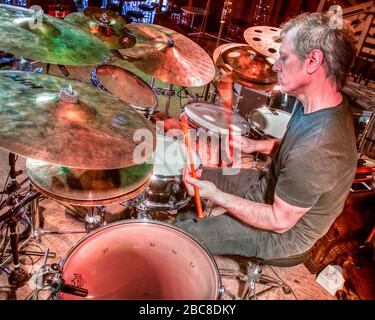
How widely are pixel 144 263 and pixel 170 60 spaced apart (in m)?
2.02

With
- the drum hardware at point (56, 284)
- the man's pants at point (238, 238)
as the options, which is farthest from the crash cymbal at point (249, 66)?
the drum hardware at point (56, 284)

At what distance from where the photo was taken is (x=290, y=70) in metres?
1.75

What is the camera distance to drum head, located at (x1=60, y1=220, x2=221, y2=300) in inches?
55.5

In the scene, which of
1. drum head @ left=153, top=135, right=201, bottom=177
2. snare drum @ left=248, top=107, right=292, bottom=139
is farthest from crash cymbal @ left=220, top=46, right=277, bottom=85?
drum head @ left=153, top=135, right=201, bottom=177

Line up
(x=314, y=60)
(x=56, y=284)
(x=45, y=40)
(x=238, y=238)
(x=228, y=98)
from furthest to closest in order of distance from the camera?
(x=228, y=98) < (x=45, y=40) < (x=238, y=238) < (x=314, y=60) < (x=56, y=284)

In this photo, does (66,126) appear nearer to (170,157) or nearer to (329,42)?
(170,157)

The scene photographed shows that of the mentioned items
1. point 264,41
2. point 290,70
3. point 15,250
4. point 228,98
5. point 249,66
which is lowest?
point 15,250

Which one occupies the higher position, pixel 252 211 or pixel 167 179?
pixel 252 211

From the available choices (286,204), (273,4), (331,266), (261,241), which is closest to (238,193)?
(261,241)

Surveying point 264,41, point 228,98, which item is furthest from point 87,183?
point 228,98

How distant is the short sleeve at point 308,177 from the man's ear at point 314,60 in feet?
1.45

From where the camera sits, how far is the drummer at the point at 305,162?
1572 mm

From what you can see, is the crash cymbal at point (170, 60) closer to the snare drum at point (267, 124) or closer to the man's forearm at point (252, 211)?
the snare drum at point (267, 124)

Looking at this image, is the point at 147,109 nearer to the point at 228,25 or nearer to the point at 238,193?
the point at 238,193
